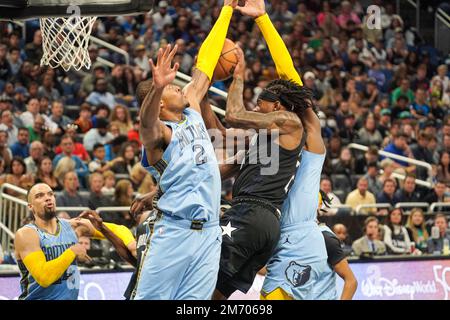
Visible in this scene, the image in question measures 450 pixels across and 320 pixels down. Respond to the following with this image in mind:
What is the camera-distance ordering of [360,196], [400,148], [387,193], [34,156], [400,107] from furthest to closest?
[400,107] → [400,148] → [387,193] → [360,196] → [34,156]

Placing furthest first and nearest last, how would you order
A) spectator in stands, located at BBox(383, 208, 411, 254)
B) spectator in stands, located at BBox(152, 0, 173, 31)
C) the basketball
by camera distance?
spectator in stands, located at BBox(152, 0, 173, 31)
spectator in stands, located at BBox(383, 208, 411, 254)
the basketball

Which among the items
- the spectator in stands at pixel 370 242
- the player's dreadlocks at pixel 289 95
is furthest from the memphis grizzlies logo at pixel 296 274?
the spectator in stands at pixel 370 242

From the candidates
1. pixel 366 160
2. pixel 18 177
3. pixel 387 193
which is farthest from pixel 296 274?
pixel 366 160

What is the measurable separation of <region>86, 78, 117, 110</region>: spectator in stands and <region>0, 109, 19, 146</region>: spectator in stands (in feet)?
5.14

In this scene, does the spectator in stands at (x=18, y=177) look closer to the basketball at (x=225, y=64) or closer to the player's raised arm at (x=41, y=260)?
the player's raised arm at (x=41, y=260)

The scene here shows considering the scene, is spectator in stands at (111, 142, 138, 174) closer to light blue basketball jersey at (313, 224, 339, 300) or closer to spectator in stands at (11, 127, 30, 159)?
spectator in stands at (11, 127, 30, 159)

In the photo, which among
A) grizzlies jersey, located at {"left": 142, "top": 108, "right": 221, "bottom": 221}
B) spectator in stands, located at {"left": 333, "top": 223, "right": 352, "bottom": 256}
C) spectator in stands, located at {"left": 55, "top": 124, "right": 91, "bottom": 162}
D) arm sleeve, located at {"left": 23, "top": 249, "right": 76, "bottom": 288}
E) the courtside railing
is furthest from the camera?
the courtside railing

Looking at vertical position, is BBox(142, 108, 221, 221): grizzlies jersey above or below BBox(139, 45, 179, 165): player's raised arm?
below

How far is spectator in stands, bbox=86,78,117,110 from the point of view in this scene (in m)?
13.4

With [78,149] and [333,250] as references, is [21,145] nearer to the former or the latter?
[78,149]

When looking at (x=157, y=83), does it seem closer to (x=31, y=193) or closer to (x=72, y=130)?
(x=31, y=193)

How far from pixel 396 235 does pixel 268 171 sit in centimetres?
540

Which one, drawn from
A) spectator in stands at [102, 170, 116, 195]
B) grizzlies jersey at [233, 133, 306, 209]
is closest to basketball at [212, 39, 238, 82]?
grizzlies jersey at [233, 133, 306, 209]

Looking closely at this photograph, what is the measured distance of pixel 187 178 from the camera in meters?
5.80
